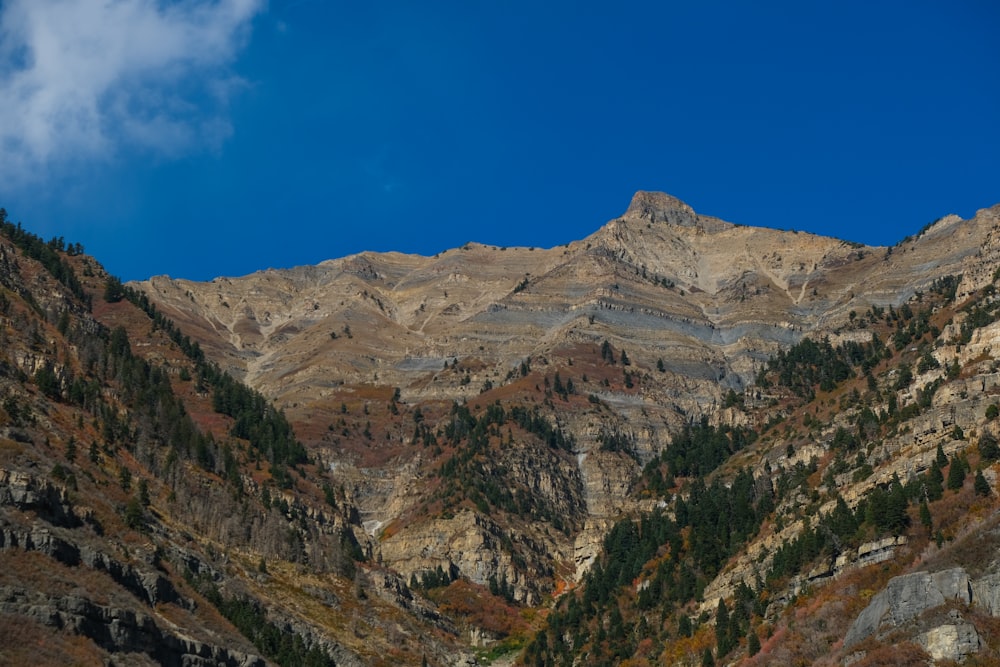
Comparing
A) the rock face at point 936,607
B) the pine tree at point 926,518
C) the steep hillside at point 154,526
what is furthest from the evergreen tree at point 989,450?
the steep hillside at point 154,526

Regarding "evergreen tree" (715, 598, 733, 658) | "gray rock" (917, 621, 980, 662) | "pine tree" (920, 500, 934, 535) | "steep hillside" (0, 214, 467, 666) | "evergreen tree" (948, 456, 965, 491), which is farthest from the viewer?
"evergreen tree" (715, 598, 733, 658)

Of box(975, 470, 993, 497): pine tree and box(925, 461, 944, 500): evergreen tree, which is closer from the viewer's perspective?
box(975, 470, 993, 497): pine tree

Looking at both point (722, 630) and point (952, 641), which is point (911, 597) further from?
point (722, 630)

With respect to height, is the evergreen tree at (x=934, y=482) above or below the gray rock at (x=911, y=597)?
above

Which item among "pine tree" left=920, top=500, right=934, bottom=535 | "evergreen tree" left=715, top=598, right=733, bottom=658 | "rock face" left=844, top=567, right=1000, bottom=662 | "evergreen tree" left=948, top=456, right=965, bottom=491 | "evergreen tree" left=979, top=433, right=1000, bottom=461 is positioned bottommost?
"rock face" left=844, top=567, right=1000, bottom=662

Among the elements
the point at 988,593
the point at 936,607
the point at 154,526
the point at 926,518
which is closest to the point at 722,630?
the point at 926,518

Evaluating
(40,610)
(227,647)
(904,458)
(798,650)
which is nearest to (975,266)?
(904,458)

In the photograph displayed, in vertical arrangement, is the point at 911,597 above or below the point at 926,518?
below

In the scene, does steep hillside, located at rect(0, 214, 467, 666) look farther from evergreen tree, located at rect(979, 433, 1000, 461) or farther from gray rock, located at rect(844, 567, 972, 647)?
evergreen tree, located at rect(979, 433, 1000, 461)

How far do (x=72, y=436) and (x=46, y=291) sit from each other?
61.4 meters

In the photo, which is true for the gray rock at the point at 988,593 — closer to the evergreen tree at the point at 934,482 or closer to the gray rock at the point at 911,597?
the gray rock at the point at 911,597

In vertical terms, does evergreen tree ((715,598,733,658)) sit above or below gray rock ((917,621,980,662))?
above

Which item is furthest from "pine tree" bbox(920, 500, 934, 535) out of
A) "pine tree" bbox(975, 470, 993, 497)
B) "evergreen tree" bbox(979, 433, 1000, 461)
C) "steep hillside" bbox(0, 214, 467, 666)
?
"steep hillside" bbox(0, 214, 467, 666)

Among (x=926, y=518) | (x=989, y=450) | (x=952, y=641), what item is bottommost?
(x=952, y=641)
